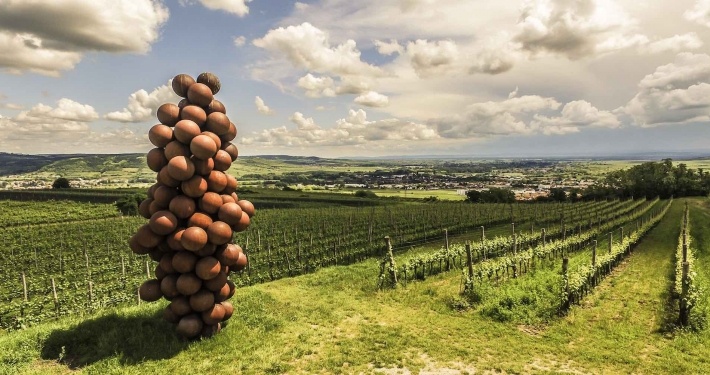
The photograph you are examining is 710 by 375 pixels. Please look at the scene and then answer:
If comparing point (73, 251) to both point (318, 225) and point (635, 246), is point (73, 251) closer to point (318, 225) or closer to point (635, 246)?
point (318, 225)

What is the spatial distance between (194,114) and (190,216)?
11.8 ft

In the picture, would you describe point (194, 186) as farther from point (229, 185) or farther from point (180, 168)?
point (229, 185)

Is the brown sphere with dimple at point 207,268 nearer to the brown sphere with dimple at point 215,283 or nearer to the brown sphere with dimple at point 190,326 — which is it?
the brown sphere with dimple at point 215,283

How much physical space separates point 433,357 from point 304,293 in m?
9.86

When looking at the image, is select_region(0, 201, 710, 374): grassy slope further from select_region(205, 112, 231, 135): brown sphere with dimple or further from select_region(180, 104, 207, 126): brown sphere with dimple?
select_region(180, 104, 207, 126): brown sphere with dimple

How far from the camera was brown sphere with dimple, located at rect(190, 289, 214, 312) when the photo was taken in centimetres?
1295

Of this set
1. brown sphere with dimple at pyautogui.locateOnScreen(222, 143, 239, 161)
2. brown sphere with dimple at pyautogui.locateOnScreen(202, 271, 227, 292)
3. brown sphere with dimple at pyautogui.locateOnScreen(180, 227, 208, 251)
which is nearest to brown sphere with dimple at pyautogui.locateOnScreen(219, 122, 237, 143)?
brown sphere with dimple at pyautogui.locateOnScreen(222, 143, 239, 161)

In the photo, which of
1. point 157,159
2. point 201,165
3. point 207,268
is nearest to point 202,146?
point 201,165

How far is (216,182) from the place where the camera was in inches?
522

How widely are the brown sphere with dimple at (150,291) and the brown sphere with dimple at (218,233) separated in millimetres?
2749

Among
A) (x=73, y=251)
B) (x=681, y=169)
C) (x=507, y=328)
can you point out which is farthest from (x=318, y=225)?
(x=681, y=169)

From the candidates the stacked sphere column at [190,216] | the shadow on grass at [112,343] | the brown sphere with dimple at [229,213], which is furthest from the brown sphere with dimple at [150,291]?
the brown sphere with dimple at [229,213]

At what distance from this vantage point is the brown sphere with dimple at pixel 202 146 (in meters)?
12.5

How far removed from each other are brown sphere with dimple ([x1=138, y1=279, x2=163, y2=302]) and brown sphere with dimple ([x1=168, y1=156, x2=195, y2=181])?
4004mm
